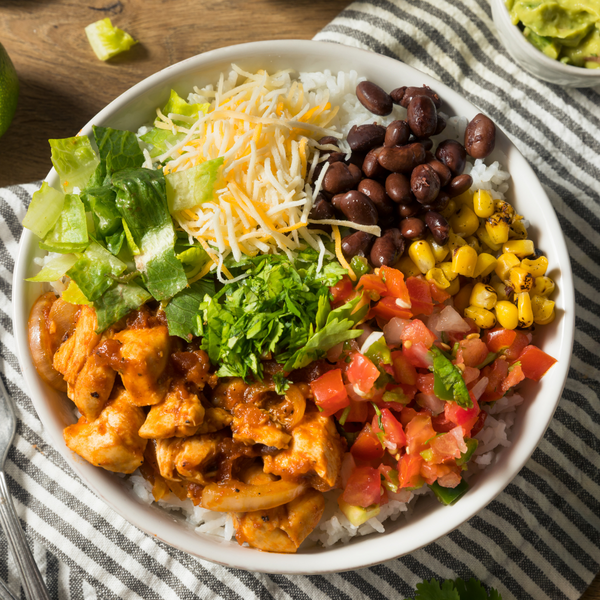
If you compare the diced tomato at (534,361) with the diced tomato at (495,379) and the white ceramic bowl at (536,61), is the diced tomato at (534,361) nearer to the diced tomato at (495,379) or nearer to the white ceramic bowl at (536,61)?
the diced tomato at (495,379)

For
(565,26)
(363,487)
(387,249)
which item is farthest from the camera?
(565,26)

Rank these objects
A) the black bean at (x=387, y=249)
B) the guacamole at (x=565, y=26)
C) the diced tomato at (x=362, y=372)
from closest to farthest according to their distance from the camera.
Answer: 1. the diced tomato at (x=362, y=372)
2. the black bean at (x=387, y=249)
3. the guacamole at (x=565, y=26)

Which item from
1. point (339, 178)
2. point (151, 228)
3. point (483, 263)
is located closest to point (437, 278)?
point (483, 263)

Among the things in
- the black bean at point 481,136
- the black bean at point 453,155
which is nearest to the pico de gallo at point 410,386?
the black bean at point 453,155

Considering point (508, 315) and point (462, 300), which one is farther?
point (462, 300)

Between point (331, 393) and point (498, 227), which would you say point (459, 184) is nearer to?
point (498, 227)

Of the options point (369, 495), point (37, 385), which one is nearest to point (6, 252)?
point (37, 385)

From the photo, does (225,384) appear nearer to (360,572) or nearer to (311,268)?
(311,268)
